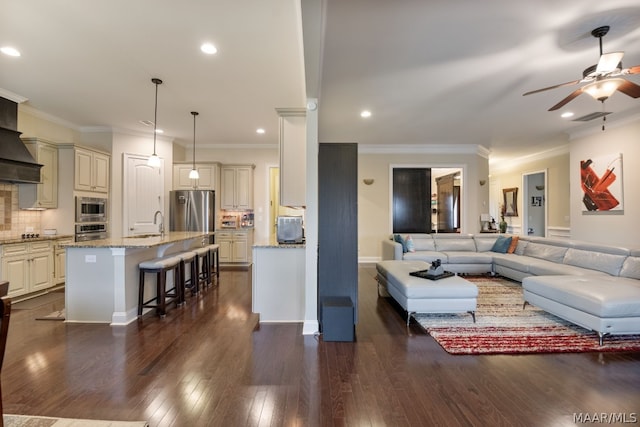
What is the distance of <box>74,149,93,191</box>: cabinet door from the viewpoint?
5055 mm

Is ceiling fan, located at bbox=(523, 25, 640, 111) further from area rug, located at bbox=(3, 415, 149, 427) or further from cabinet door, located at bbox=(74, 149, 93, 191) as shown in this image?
cabinet door, located at bbox=(74, 149, 93, 191)

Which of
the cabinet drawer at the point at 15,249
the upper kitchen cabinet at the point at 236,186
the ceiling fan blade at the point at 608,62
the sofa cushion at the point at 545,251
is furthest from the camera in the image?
the upper kitchen cabinet at the point at 236,186

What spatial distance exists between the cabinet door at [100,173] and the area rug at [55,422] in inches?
181

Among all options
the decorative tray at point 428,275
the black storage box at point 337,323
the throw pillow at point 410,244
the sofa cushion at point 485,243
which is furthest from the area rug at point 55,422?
the sofa cushion at point 485,243

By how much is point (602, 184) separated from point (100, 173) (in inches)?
365

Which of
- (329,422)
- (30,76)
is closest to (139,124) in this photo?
(30,76)

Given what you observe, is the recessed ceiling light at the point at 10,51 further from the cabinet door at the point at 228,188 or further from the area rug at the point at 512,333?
the area rug at the point at 512,333

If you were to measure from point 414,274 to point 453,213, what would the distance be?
17.5 ft

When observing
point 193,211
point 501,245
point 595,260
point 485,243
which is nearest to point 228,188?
point 193,211

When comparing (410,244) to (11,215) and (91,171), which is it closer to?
(91,171)

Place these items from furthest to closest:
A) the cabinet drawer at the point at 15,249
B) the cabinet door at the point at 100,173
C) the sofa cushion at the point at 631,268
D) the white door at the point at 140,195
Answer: the white door at the point at 140,195
the cabinet door at the point at 100,173
the cabinet drawer at the point at 15,249
the sofa cushion at the point at 631,268

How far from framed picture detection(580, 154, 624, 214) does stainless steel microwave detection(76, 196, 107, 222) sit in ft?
30.5

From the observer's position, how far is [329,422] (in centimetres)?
183

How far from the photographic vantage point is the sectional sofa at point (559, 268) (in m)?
2.84
